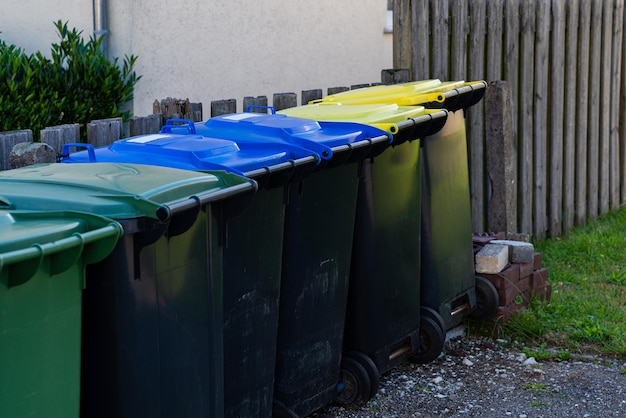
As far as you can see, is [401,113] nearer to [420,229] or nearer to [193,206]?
[420,229]

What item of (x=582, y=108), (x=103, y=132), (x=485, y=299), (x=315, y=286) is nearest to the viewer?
(x=315, y=286)

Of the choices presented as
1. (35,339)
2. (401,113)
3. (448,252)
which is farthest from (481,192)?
(35,339)

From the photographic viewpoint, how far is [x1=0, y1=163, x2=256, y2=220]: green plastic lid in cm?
299

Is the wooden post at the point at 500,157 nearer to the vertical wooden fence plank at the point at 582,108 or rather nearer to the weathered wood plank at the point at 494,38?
the weathered wood plank at the point at 494,38

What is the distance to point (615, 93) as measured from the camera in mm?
9125

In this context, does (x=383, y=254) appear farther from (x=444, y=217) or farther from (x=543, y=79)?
(x=543, y=79)

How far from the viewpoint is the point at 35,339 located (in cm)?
274

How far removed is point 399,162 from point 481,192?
2.48 m

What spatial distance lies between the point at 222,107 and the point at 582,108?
4004 mm

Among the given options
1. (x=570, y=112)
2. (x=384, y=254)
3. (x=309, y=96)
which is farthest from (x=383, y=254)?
(x=570, y=112)

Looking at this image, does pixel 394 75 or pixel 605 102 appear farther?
pixel 605 102

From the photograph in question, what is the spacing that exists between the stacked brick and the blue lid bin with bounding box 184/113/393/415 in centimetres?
160

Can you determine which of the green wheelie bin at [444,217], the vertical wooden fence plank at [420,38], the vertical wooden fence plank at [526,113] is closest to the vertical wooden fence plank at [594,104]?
the vertical wooden fence plank at [526,113]

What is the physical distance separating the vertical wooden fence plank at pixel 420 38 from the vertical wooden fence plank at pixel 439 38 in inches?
2.1
